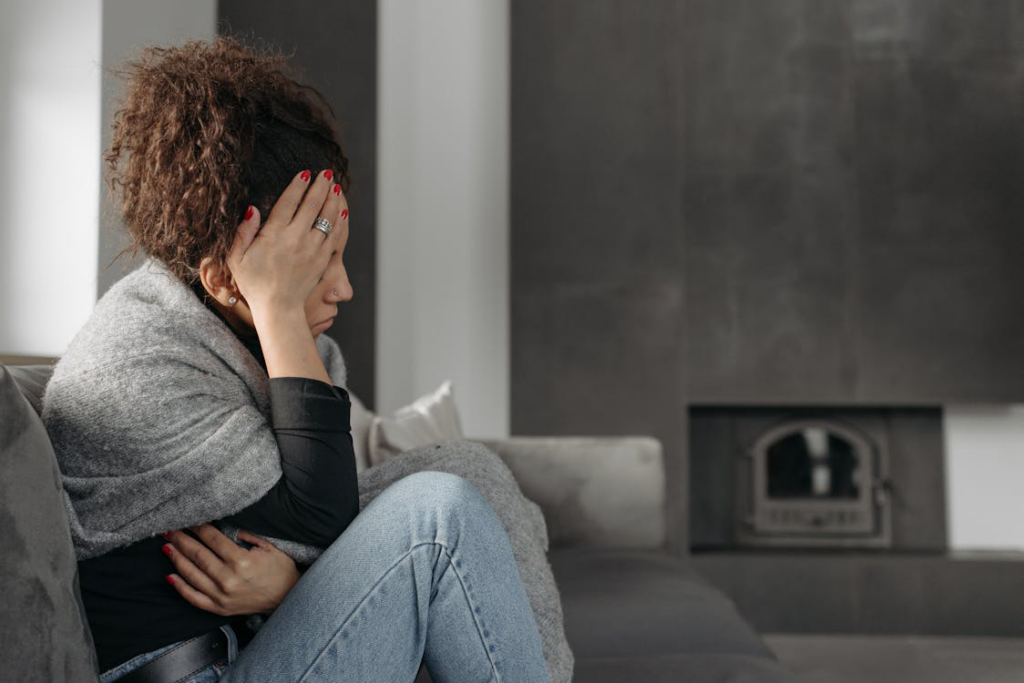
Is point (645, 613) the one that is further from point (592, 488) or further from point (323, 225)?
point (323, 225)

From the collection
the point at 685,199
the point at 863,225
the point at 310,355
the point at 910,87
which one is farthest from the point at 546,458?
the point at 910,87

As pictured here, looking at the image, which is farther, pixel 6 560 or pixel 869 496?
pixel 869 496

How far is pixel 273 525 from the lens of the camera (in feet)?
3.37

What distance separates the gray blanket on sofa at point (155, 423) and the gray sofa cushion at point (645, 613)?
2.02 feet

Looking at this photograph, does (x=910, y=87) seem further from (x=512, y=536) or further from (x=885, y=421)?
(x=512, y=536)

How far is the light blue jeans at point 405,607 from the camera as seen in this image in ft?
3.16

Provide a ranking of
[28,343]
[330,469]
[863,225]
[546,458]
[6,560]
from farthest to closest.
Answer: [863,225] → [546,458] → [28,343] → [330,469] → [6,560]

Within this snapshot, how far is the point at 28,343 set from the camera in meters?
2.13

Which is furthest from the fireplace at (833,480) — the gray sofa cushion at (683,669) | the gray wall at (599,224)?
the gray sofa cushion at (683,669)

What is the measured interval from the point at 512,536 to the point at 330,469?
0.94ft

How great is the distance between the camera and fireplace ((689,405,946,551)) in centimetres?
361

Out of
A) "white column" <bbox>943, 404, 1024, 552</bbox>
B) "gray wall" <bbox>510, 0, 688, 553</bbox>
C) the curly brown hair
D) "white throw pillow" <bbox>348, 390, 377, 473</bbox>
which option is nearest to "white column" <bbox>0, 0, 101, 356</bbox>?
"white throw pillow" <bbox>348, 390, 377, 473</bbox>

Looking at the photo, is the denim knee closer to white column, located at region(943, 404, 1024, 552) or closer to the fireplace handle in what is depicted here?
the fireplace handle

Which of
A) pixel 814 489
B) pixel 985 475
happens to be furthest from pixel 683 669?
pixel 985 475
